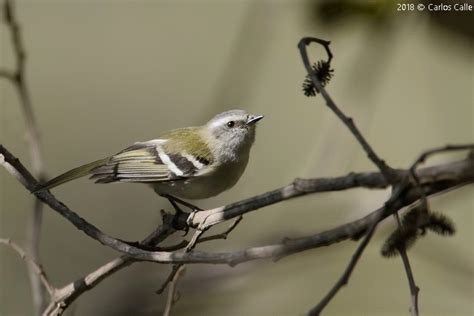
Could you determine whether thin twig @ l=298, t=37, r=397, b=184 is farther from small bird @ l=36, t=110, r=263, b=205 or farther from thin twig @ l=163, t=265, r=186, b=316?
small bird @ l=36, t=110, r=263, b=205

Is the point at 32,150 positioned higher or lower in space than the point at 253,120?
higher

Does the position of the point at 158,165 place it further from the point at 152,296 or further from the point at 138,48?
the point at 138,48

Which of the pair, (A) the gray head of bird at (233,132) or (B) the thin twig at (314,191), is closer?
(B) the thin twig at (314,191)

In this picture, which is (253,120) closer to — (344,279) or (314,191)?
(314,191)

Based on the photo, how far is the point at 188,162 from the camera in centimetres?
254

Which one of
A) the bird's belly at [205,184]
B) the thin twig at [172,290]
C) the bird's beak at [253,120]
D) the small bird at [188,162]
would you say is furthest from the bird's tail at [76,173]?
the thin twig at [172,290]

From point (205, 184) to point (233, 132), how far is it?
0.30 metres

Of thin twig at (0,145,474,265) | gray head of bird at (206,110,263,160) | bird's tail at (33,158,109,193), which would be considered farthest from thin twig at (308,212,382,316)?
gray head of bird at (206,110,263,160)

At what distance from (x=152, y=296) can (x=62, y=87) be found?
434 centimetres

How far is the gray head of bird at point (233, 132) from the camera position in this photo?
2607 mm

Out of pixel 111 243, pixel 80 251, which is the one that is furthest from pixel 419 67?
pixel 111 243

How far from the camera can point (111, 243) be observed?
1439mm

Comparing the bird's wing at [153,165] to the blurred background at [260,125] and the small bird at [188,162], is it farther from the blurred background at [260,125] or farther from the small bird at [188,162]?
the blurred background at [260,125]

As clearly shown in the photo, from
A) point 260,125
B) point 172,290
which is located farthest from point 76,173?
point 260,125
